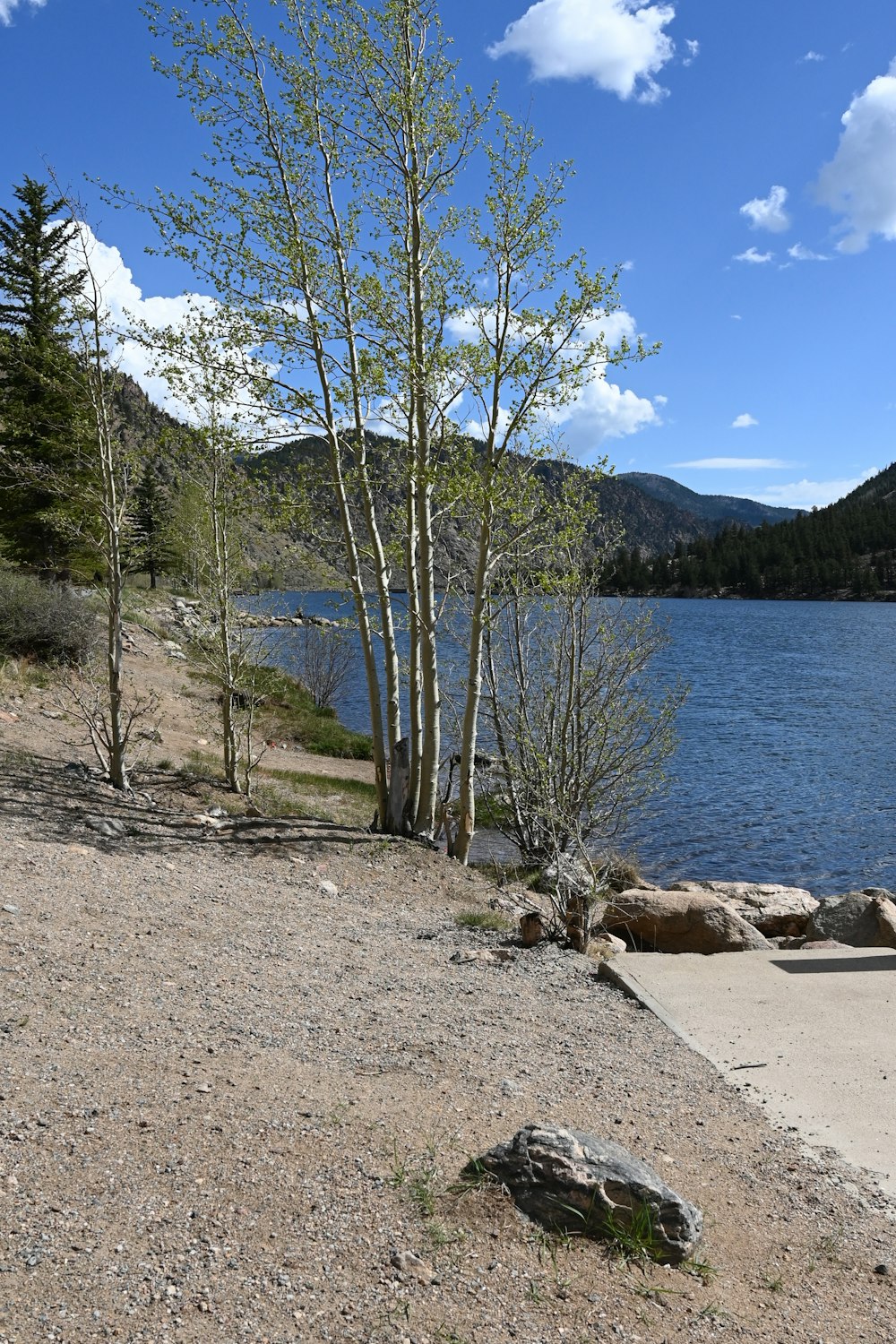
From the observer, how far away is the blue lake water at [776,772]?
16297mm

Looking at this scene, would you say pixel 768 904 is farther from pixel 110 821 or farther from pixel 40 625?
pixel 40 625

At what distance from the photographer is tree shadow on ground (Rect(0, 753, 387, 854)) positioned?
31.8 ft

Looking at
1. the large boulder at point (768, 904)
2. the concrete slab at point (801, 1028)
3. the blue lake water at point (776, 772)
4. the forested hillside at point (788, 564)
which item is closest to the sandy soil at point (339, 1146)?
the concrete slab at point (801, 1028)

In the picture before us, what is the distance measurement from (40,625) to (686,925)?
1461 centimetres

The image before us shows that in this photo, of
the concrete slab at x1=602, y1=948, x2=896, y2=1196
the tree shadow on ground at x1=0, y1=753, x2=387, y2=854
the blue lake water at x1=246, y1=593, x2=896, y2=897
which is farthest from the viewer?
the blue lake water at x1=246, y1=593, x2=896, y2=897

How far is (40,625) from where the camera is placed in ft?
62.7

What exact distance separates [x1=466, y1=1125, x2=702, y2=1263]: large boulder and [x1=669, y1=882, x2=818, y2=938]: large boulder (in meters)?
7.49

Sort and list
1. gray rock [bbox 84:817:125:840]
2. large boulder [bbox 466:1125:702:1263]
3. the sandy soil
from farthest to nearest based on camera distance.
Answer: gray rock [bbox 84:817:125:840] < large boulder [bbox 466:1125:702:1263] < the sandy soil

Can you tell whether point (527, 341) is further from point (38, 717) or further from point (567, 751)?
point (38, 717)

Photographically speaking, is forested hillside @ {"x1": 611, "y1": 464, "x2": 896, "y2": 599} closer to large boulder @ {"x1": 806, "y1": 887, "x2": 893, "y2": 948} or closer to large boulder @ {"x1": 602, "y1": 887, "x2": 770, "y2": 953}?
large boulder @ {"x1": 806, "y1": 887, "x2": 893, "y2": 948}

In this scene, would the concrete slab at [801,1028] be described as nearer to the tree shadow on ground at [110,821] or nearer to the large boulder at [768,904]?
the large boulder at [768,904]

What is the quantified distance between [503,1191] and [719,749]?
22.6 metres

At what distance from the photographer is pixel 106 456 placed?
1105cm

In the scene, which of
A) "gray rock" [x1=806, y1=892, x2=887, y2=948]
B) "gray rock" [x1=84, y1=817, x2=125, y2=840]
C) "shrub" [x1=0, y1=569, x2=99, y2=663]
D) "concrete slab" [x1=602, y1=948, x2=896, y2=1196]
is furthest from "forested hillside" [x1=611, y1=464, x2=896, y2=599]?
"concrete slab" [x1=602, y1=948, x2=896, y2=1196]
